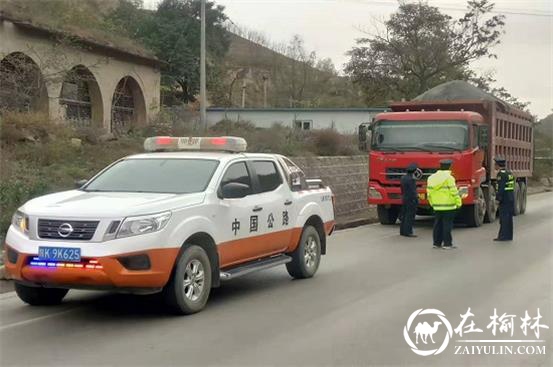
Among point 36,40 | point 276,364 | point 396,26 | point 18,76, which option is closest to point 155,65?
point 36,40

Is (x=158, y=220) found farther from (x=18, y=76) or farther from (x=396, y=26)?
(x=396, y=26)

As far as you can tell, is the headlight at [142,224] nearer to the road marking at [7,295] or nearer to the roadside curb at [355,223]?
the road marking at [7,295]

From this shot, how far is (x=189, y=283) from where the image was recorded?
7348mm

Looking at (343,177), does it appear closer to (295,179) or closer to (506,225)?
(506,225)

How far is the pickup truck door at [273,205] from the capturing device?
28.8 feet

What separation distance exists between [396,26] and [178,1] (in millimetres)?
13519

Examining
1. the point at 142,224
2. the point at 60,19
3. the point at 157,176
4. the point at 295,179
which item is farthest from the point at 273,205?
the point at 60,19

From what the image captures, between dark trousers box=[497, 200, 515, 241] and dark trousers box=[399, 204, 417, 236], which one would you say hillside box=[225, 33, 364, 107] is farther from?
dark trousers box=[497, 200, 515, 241]

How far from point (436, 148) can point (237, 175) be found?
9.35m

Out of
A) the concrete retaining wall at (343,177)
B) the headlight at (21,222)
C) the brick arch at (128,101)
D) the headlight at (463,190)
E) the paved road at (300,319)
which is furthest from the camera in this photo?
the brick arch at (128,101)

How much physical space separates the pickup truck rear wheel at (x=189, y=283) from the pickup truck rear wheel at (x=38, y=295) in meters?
1.56

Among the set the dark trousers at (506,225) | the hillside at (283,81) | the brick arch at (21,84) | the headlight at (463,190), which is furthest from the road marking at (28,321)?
the hillside at (283,81)

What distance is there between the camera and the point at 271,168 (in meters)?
9.34

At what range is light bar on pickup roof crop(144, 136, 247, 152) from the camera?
352 inches
